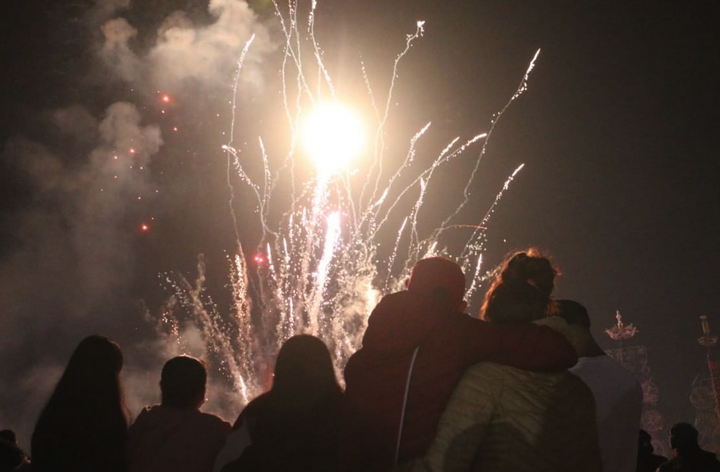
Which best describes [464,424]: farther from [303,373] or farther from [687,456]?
[687,456]

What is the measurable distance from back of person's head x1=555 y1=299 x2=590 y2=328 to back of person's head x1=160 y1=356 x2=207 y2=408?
2.03m

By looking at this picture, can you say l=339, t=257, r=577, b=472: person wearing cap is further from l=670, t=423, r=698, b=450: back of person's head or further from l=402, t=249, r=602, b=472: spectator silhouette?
l=670, t=423, r=698, b=450: back of person's head

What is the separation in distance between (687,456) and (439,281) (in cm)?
286

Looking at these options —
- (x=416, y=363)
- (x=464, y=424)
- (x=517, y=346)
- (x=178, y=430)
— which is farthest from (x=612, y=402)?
(x=178, y=430)

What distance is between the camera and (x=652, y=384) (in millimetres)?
73688

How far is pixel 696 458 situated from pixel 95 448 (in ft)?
12.7

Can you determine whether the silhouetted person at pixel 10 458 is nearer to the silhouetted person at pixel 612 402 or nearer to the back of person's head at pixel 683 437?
the silhouetted person at pixel 612 402

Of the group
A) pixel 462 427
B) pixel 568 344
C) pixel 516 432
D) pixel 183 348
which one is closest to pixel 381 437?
pixel 462 427

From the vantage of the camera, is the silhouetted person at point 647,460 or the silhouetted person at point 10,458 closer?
the silhouetted person at point 10,458

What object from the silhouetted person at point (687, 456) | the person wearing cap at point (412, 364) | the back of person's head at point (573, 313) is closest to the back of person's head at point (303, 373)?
the person wearing cap at point (412, 364)

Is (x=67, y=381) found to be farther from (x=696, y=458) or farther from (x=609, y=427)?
(x=696, y=458)

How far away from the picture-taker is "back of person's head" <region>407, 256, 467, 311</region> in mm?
2725

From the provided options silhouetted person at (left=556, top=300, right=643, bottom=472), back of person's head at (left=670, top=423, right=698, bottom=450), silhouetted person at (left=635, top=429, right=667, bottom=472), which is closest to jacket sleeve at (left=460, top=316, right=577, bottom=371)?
silhouetted person at (left=556, top=300, right=643, bottom=472)

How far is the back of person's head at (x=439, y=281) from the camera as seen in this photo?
8.94 feet
